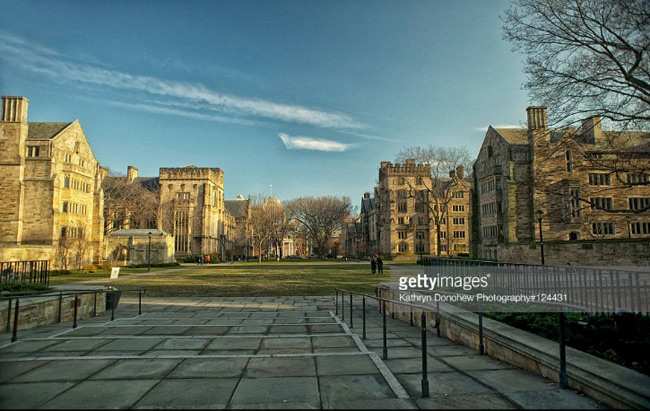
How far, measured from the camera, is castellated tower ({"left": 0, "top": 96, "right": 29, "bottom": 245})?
37.1 m

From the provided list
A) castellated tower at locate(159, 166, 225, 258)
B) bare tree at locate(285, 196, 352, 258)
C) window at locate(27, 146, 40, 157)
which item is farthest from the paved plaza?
bare tree at locate(285, 196, 352, 258)

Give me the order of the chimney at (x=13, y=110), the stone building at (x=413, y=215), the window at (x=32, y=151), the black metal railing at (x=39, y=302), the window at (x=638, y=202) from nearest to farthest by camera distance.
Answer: the black metal railing at (x=39, y=302) → the window at (x=638, y=202) → the chimney at (x=13, y=110) → the window at (x=32, y=151) → the stone building at (x=413, y=215)

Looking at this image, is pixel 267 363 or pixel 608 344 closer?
pixel 608 344

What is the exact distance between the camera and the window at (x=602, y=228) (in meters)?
33.5

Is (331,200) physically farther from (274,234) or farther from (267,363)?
(267,363)

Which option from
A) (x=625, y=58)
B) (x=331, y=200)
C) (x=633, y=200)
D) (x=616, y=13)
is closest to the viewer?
(x=616, y=13)

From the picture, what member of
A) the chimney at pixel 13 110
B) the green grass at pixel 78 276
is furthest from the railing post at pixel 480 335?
the chimney at pixel 13 110

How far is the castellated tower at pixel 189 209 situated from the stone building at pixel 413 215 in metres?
33.5

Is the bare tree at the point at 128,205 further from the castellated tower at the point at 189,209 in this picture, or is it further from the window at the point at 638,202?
the window at the point at 638,202

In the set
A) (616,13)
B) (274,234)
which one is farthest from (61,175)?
(616,13)

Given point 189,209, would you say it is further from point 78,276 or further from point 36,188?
point 78,276

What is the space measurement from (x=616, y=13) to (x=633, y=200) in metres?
30.6

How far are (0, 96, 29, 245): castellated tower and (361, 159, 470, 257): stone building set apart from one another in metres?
51.6

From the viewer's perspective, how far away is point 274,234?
68000mm
